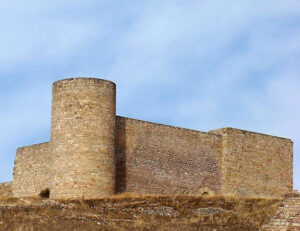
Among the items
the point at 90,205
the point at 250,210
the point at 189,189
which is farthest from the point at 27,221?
the point at 189,189

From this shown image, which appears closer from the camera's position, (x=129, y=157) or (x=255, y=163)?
(x=129, y=157)

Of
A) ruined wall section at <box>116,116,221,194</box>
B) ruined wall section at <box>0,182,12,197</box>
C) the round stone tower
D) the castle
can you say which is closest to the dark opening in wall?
the castle

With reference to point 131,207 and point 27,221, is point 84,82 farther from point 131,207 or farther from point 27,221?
point 27,221

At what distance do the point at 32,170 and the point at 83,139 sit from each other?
563 cm

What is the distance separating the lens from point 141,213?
80.0 ft

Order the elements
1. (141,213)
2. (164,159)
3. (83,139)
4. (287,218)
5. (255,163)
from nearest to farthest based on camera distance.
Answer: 1. (287,218)
2. (141,213)
3. (83,139)
4. (164,159)
5. (255,163)

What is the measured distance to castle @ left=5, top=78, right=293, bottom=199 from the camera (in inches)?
1104

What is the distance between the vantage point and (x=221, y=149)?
33.5m

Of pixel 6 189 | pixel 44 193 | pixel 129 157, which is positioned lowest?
pixel 44 193

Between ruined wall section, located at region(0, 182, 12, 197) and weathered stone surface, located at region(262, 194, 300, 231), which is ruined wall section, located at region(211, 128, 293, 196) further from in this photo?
weathered stone surface, located at region(262, 194, 300, 231)

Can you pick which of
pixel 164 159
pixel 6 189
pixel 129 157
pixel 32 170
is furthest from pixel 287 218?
pixel 6 189

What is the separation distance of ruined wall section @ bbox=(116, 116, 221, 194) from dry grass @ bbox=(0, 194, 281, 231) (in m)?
2.10

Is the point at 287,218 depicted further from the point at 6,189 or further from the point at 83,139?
the point at 6,189

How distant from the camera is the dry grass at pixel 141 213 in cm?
2142
